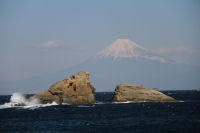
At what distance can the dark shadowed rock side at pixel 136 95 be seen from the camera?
5522 inches

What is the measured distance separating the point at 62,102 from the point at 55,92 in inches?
235

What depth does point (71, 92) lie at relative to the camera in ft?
429

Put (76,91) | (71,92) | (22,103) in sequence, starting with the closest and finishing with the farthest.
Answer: (76,91) → (71,92) → (22,103)

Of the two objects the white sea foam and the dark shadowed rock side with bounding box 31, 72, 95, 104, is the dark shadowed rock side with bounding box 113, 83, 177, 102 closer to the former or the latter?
the dark shadowed rock side with bounding box 31, 72, 95, 104

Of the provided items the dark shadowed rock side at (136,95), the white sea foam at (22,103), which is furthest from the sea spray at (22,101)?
the dark shadowed rock side at (136,95)

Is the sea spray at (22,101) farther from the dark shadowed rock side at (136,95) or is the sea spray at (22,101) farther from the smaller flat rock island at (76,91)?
the dark shadowed rock side at (136,95)

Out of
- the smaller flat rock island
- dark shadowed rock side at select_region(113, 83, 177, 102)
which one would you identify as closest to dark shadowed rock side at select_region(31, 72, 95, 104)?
the smaller flat rock island

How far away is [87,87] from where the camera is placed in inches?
5128

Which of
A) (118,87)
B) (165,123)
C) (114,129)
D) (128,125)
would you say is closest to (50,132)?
(114,129)

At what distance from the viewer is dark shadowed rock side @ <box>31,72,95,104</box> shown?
5103 inches

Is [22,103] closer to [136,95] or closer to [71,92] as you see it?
[71,92]

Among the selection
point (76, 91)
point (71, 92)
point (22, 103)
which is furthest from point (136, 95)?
point (22, 103)

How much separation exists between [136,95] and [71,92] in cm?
2608

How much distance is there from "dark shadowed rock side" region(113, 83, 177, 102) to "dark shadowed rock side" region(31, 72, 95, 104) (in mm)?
12964
